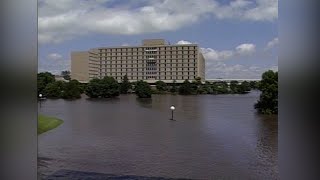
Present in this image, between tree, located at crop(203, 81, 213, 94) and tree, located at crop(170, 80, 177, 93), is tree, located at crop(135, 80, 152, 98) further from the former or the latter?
tree, located at crop(203, 81, 213, 94)

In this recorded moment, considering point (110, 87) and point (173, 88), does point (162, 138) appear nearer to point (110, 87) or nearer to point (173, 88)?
→ point (173, 88)

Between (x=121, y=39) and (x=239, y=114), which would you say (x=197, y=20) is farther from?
(x=239, y=114)

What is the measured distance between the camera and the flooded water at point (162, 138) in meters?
7.14

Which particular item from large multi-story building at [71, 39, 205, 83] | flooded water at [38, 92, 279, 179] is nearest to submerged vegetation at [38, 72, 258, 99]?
large multi-story building at [71, 39, 205, 83]

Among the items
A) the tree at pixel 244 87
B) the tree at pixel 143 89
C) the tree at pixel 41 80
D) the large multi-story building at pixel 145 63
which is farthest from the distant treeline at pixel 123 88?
the tree at pixel 41 80

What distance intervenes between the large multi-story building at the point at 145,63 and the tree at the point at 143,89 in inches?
18.1

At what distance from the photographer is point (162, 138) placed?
38.2ft

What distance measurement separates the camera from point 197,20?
1734 centimetres

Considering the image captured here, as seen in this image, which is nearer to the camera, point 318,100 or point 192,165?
point 318,100

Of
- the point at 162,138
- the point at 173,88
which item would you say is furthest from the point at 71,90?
the point at 162,138

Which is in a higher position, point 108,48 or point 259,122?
point 108,48

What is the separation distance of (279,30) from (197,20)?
17.1m

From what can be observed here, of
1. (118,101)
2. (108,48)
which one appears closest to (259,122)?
(118,101)

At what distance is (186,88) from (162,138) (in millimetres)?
3065
